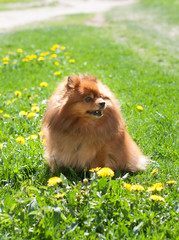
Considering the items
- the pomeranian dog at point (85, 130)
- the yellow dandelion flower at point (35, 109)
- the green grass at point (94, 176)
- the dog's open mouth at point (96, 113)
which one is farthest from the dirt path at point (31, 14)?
the dog's open mouth at point (96, 113)

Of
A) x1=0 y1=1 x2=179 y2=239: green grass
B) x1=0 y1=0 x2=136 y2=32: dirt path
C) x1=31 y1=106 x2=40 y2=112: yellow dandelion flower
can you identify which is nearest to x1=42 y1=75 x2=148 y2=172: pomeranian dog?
x1=0 y1=1 x2=179 y2=239: green grass

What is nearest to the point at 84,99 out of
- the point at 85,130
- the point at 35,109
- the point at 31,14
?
the point at 85,130

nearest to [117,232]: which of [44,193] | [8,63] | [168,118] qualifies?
[44,193]

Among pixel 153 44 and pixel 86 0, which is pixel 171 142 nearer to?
pixel 153 44

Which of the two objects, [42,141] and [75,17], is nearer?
[42,141]

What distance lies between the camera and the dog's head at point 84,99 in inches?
118

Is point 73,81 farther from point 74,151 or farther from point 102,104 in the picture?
point 74,151

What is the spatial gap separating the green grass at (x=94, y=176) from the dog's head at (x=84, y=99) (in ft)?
2.17

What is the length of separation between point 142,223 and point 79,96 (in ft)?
4.28

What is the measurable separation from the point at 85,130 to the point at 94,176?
591 millimetres

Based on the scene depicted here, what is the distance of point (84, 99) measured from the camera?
301 cm

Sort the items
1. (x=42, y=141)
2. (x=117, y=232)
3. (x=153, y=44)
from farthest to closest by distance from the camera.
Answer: (x=153, y=44) < (x=42, y=141) < (x=117, y=232)

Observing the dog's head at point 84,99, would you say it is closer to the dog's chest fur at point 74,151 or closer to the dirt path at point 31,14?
the dog's chest fur at point 74,151

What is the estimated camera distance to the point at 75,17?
18.4 metres
